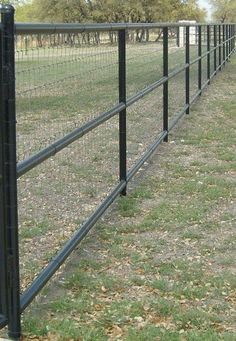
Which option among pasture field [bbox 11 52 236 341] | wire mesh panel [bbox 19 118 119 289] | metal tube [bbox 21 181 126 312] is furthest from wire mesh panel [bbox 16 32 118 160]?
pasture field [bbox 11 52 236 341]

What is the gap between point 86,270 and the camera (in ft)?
14.6

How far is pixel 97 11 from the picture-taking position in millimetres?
66688

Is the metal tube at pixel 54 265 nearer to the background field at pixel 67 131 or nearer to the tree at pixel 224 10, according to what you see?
the background field at pixel 67 131

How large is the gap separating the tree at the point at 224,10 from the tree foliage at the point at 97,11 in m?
15.5

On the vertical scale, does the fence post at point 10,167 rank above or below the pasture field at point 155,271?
above

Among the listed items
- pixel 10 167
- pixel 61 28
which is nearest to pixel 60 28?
pixel 61 28

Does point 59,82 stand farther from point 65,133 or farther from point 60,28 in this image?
point 60,28

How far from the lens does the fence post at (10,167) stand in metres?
3.13

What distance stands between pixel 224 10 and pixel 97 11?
2970cm

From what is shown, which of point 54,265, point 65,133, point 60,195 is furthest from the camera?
point 65,133

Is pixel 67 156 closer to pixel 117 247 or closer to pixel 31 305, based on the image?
pixel 117 247

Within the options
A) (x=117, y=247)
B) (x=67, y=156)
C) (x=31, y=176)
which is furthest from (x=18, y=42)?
(x=67, y=156)

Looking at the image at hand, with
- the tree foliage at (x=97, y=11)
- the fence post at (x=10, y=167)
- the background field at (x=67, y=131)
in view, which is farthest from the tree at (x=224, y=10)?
the fence post at (x=10, y=167)

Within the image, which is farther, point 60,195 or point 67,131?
point 67,131
